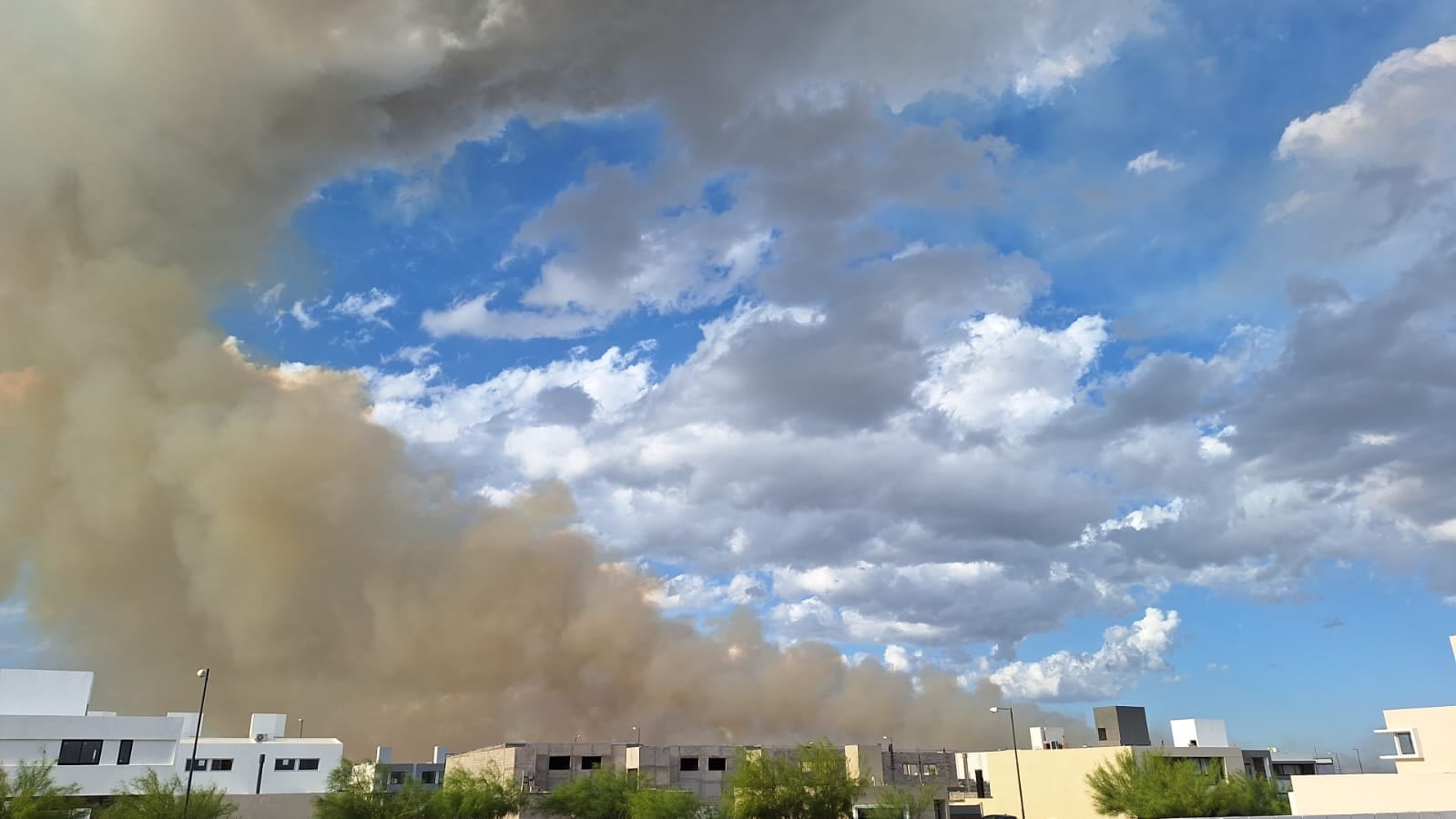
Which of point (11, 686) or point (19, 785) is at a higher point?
point (11, 686)

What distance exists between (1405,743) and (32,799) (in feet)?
281

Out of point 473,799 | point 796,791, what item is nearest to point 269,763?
point 473,799

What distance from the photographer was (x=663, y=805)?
7944 cm

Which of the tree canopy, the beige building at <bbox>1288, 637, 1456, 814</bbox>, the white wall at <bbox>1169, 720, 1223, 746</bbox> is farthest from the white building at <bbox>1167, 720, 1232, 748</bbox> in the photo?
the beige building at <bbox>1288, 637, 1456, 814</bbox>

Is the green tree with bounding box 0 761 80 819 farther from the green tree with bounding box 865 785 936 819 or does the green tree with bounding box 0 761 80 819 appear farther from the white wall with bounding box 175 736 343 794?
the green tree with bounding box 865 785 936 819

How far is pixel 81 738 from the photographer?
7375cm

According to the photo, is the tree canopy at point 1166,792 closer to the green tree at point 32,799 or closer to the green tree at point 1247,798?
the green tree at point 1247,798

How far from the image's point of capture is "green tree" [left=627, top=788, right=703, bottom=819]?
79.0 meters

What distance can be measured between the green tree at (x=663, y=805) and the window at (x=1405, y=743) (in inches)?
2045

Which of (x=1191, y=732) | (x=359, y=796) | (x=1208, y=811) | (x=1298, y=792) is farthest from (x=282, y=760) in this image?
(x=1191, y=732)

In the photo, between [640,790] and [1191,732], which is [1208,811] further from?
[640,790]

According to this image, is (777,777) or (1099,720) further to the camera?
(1099,720)

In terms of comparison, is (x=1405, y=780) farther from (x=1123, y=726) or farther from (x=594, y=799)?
(x=594, y=799)

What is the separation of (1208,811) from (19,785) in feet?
245
